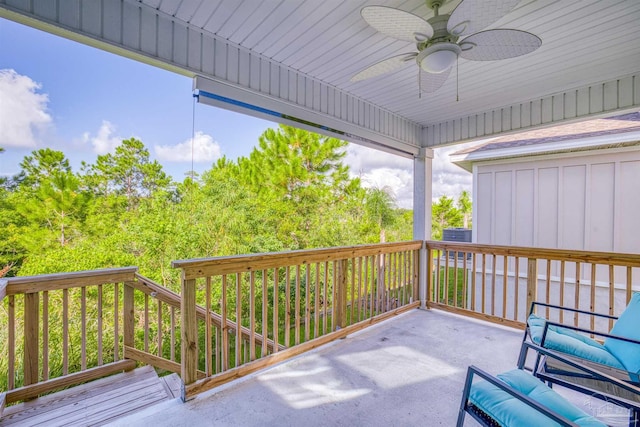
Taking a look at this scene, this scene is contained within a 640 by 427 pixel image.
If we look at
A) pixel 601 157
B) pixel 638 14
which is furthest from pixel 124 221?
pixel 601 157

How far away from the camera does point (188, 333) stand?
2.16 meters

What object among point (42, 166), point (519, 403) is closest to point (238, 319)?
point (519, 403)

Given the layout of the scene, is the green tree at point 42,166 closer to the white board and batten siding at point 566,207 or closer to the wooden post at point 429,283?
the wooden post at point 429,283

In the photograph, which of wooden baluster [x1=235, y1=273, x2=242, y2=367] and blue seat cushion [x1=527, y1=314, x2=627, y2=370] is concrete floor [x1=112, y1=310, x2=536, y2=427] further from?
blue seat cushion [x1=527, y1=314, x2=627, y2=370]

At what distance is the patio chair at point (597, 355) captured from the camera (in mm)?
1755

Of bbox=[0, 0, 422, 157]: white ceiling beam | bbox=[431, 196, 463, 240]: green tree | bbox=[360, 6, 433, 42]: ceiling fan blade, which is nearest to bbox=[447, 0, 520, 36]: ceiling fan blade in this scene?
bbox=[360, 6, 433, 42]: ceiling fan blade

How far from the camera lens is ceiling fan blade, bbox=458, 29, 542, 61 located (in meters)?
1.73

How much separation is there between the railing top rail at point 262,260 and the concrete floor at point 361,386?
901 mm

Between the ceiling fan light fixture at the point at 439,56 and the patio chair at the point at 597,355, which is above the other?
the ceiling fan light fixture at the point at 439,56

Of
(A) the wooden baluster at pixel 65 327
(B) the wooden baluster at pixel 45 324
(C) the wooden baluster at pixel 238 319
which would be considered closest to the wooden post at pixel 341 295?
(C) the wooden baluster at pixel 238 319

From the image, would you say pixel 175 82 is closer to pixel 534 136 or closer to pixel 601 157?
pixel 534 136

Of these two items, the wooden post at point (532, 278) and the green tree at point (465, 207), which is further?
the green tree at point (465, 207)

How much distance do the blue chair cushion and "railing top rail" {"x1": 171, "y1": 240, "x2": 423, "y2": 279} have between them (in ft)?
6.96

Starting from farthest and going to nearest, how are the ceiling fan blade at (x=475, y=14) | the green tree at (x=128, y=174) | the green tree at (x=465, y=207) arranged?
the green tree at (x=465, y=207)
the green tree at (x=128, y=174)
the ceiling fan blade at (x=475, y=14)
